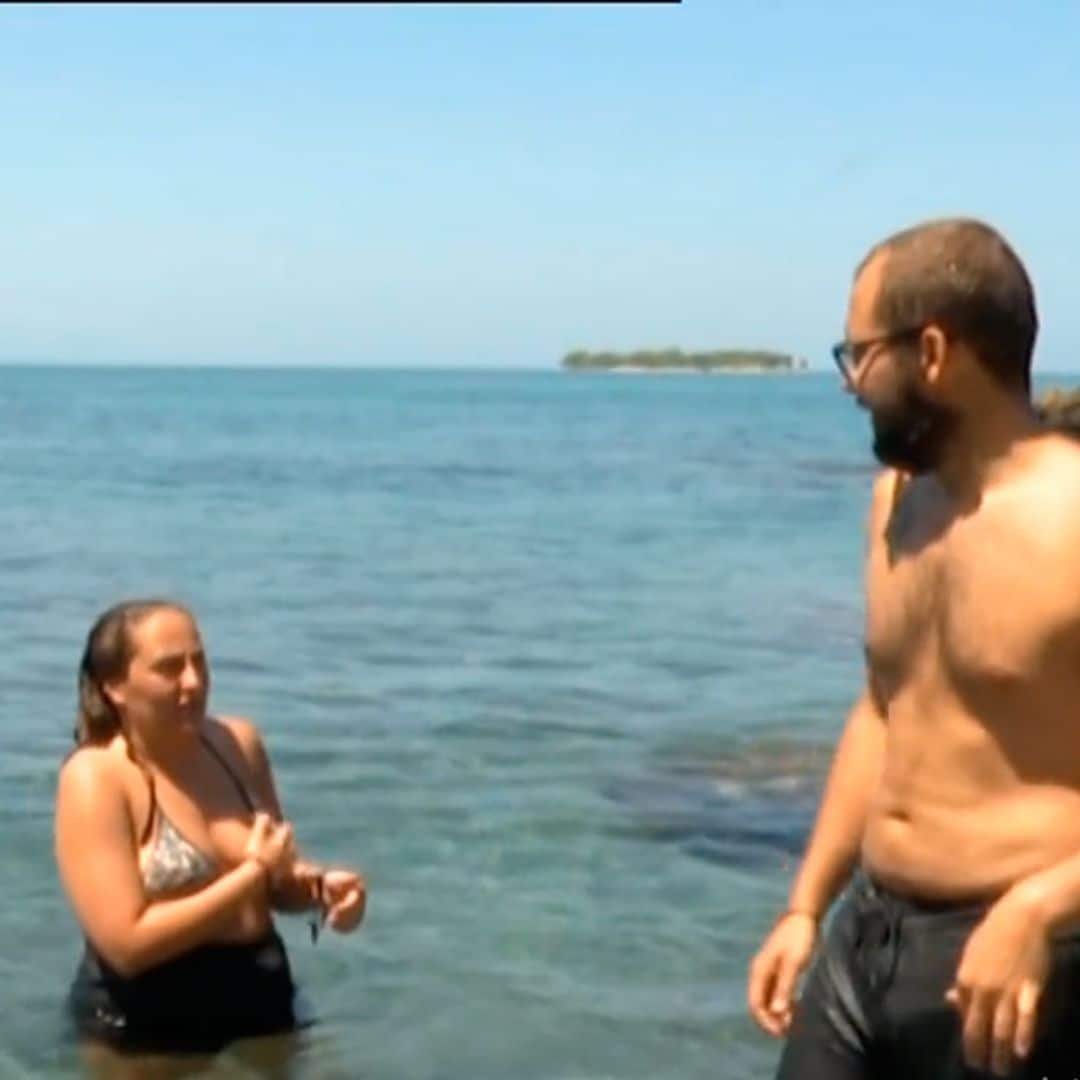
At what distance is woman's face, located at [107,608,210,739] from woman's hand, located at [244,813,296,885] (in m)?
0.32

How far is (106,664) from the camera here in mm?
5945

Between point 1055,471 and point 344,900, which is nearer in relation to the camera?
point 1055,471

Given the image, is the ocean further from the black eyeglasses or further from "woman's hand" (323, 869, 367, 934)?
the black eyeglasses

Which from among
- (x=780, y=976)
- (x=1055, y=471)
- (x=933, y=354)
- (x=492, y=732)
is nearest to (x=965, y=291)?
(x=933, y=354)

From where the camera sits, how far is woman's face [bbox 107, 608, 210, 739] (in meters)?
5.87

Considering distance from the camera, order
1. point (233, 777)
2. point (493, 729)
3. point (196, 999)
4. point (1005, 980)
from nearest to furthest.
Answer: point (1005, 980) → point (196, 999) → point (233, 777) → point (493, 729)

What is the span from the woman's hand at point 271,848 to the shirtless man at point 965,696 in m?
2.01

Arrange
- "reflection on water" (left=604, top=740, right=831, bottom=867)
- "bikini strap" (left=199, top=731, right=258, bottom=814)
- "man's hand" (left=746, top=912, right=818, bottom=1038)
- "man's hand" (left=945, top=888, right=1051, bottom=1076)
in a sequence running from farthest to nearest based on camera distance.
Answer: "reflection on water" (left=604, top=740, right=831, bottom=867), "bikini strap" (left=199, top=731, right=258, bottom=814), "man's hand" (left=746, top=912, right=818, bottom=1038), "man's hand" (left=945, top=888, right=1051, bottom=1076)

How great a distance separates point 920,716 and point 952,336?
67 cm

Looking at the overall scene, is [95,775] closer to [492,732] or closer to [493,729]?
[492,732]

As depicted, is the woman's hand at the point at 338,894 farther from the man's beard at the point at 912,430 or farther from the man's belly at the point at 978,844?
the man's beard at the point at 912,430

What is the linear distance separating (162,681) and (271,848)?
0.50 meters

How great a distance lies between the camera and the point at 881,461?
3.90 metres

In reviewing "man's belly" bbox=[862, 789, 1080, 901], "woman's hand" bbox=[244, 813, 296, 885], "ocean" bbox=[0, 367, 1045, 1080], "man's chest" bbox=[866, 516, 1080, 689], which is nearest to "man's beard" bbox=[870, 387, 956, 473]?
"man's chest" bbox=[866, 516, 1080, 689]
